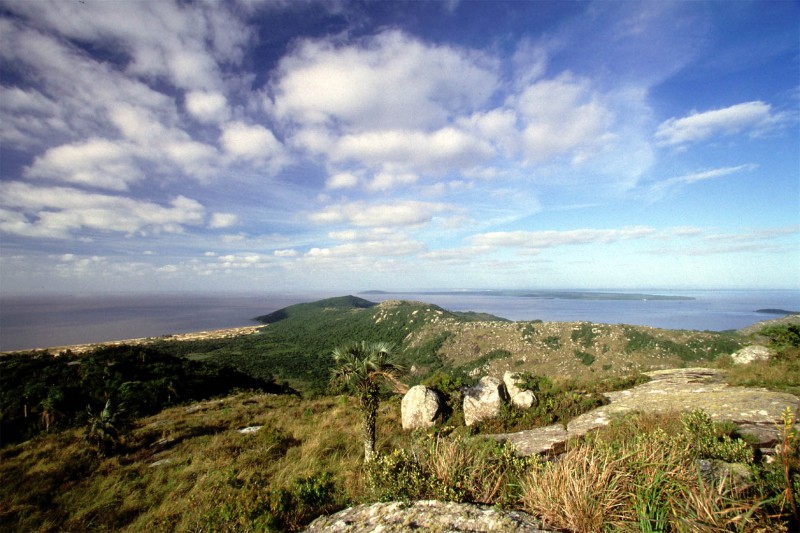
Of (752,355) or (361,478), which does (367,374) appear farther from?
(752,355)

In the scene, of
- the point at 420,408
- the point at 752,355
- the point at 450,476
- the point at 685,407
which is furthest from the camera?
the point at 752,355

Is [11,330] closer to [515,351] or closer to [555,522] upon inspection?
[515,351]

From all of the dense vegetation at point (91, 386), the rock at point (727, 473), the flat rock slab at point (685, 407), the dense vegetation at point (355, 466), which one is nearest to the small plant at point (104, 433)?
the dense vegetation at point (355, 466)

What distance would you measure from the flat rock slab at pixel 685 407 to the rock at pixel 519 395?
234cm

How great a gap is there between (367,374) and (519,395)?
804cm

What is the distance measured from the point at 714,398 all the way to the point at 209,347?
152994mm

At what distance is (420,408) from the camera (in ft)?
46.9

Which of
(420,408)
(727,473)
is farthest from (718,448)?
(420,408)

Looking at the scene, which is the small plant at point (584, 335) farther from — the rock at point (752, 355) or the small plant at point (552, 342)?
the rock at point (752, 355)

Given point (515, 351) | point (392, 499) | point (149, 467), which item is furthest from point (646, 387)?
point (515, 351)

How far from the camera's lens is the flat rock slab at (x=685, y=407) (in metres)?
8.56

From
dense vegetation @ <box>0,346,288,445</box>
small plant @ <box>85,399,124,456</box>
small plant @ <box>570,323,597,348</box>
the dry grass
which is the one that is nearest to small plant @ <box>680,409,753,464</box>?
the dry grass

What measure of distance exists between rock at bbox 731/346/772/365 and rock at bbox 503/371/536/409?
1257cm

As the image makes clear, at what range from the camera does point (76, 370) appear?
139 feet
